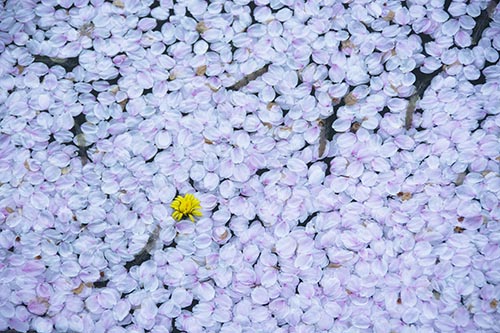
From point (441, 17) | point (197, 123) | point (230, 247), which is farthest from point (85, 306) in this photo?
point (441, 17)

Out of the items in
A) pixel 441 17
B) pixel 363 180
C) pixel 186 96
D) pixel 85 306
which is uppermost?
pixel 441 17

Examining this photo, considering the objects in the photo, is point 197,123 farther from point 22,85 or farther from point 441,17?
point 441,17

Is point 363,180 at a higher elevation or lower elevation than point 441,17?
lower

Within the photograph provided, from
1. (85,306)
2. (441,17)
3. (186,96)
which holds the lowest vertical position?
(85,306)

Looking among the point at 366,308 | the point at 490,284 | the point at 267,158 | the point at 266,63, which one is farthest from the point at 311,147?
the point at 490,284

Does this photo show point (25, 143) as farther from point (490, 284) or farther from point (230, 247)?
point (490, 284)

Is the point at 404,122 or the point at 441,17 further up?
the point at 441,17
